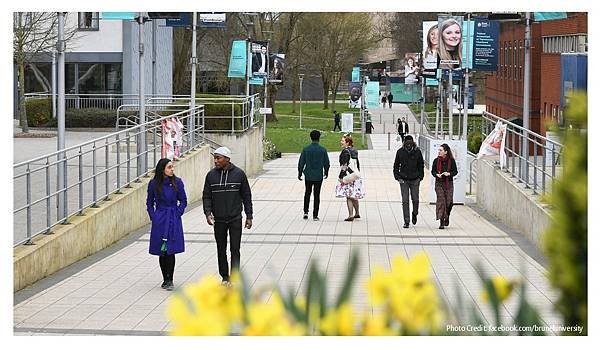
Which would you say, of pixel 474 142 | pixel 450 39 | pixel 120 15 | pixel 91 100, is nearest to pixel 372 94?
pixel 91 100

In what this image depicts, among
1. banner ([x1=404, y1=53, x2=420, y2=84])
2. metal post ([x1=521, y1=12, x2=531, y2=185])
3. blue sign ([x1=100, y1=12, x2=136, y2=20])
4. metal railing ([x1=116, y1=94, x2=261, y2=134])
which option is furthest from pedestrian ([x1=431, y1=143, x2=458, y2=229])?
banner ([x1=404, y1=53, x2=420, y2=84])

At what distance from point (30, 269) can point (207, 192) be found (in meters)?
1.89

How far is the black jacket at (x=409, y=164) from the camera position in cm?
1983

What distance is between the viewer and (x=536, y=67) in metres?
46.9

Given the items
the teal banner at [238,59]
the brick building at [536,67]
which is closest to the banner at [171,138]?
the brick building at [536,67]

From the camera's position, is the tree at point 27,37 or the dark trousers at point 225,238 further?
the tree at point 27,37

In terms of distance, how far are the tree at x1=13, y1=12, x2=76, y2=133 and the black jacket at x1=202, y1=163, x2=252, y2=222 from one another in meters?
25.1

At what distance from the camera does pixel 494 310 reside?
2.57 metres

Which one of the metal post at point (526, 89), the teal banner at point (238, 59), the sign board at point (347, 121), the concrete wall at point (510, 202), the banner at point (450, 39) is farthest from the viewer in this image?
the sign board at point (347, 121)

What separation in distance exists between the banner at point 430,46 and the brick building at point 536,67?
3318mm

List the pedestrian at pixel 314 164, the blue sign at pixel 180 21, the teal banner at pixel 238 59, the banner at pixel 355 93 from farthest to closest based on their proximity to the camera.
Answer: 1. the banner at pixel 355 93
2. the teal banner at pixel 238 59
3. the blue sign at pixel 180 21
4. the pedestrian at pixel 314 164

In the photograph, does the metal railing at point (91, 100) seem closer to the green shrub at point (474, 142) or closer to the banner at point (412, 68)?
the banner at point (412, 68)
